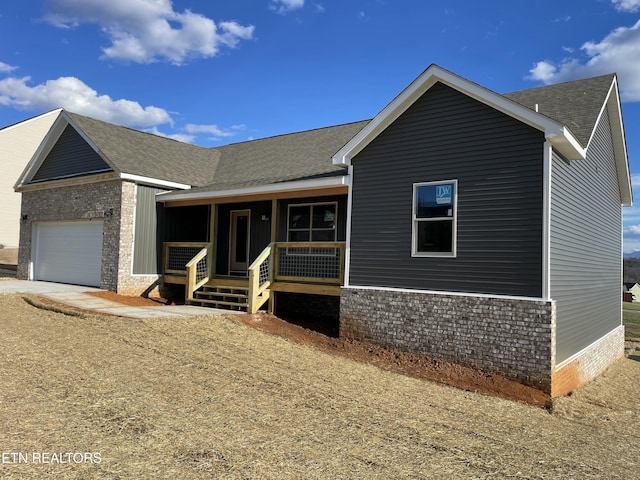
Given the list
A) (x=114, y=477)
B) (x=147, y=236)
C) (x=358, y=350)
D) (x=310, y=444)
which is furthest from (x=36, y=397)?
(x=147, y=236)

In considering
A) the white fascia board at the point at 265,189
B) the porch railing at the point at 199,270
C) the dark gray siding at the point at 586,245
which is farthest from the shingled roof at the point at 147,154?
the dark gray siding at the point at 586,245

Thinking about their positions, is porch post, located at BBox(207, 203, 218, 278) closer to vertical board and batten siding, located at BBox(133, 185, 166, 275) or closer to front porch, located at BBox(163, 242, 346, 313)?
front porch, located at BBox(163, 242, 346, 313)

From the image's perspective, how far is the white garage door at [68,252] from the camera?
15742 millimetres

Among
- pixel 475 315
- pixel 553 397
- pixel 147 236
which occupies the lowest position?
pixel 553 397

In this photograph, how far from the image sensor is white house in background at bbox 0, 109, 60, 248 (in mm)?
30453

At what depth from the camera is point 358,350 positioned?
34.7ft

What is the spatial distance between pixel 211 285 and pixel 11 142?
23739 mm

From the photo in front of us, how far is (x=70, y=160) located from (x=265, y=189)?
7.69m

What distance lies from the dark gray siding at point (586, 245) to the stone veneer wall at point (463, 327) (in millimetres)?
574

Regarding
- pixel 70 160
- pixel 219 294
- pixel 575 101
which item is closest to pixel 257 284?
pixel 219 294

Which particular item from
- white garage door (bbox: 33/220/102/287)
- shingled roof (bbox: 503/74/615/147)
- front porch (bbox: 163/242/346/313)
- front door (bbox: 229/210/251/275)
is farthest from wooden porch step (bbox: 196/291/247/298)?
shingled roof (bbox: 503/74/615/147)

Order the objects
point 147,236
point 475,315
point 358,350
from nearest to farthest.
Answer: point 475,315
point 358,350
point 147,236

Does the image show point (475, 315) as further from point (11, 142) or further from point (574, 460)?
point (11, 142)

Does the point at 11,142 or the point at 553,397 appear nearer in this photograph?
the point at 553,397
